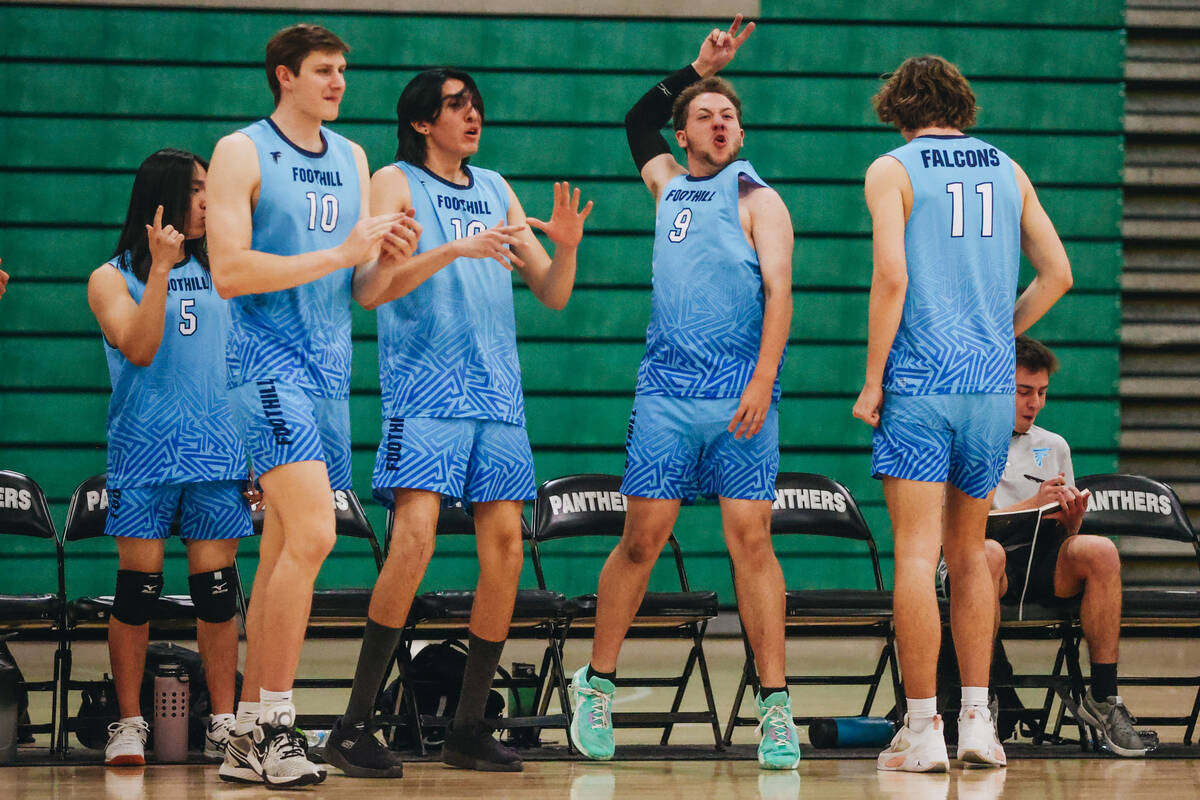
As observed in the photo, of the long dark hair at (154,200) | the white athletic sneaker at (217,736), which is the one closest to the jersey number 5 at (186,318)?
the long dark hair at (154,200)

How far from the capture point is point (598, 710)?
415 centimetres

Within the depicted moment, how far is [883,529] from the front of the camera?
7535 millimetres

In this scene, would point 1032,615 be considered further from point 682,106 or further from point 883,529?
point 883,529

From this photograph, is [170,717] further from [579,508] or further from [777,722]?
[777,722]

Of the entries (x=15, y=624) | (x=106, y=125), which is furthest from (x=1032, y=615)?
(x=106, y=125)

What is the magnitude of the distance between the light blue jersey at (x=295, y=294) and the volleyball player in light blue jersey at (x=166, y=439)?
64cm

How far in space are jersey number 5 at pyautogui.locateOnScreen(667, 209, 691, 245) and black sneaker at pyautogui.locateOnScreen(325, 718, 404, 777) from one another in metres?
1.81

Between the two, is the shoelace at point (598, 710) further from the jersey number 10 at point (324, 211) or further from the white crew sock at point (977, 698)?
the jersey number 10 at point (324, 211)

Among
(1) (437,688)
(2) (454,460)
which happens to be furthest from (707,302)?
(1) (437,688)

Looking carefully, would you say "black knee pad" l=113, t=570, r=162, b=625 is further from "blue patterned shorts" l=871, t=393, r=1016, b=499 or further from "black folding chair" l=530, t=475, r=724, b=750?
"blue patterned shorts" l=871, t=393, r=1016, b=499

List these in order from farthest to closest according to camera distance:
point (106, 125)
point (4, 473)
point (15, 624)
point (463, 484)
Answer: point (106, 125)
point (4, 473)
point (15, 624)
point (463, 484)

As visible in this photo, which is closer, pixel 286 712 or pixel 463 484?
pixel 286 712

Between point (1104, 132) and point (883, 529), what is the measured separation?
2.74 meters

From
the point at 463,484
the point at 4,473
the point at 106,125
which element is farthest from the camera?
the point at 106,125
